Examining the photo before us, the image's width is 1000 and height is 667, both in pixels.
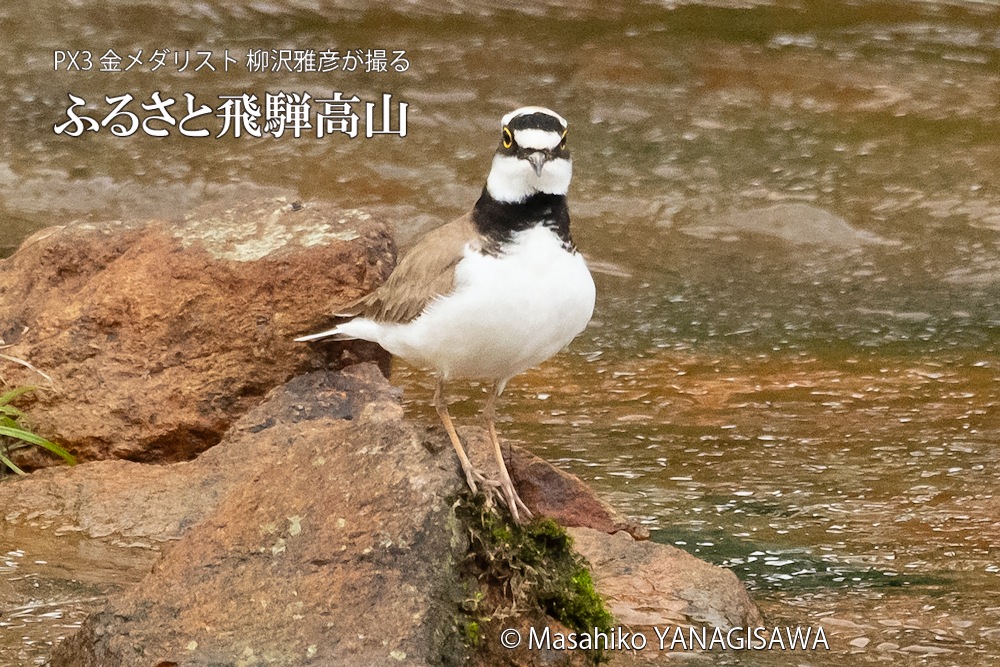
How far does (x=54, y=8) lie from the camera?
13.1m

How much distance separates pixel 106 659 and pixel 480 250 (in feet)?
5.43

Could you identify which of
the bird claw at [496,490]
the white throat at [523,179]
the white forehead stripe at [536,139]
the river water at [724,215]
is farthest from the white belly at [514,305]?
the river water at [724,215]

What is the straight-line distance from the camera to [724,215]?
1001 cm

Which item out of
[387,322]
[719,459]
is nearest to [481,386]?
[719,459]

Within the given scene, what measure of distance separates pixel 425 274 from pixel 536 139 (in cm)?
65

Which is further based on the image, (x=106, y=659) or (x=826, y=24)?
(x=826, y=24)

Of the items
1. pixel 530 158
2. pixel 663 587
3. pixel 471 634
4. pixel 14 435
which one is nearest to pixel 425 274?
pixel 530 158

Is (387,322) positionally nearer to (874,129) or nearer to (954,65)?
(874,129)

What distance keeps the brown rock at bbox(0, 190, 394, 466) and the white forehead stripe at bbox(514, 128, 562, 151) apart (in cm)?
214

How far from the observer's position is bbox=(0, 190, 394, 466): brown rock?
5871 mm

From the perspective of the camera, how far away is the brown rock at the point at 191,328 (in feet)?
19.3

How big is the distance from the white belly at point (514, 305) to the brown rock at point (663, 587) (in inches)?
45.2
